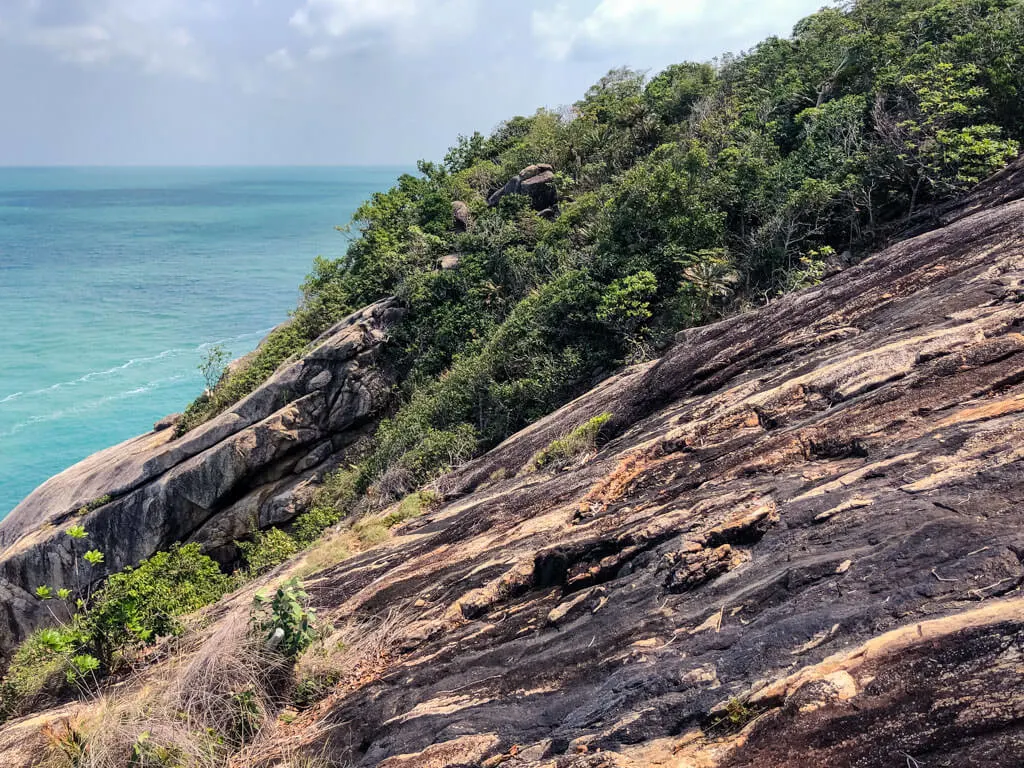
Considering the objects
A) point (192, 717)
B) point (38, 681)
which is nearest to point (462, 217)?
point (38, 681)

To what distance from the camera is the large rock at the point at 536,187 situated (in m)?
29.5

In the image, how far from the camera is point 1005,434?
5.53 meters

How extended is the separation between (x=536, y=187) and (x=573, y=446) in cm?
2123

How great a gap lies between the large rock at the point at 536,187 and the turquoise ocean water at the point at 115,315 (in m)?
32.0

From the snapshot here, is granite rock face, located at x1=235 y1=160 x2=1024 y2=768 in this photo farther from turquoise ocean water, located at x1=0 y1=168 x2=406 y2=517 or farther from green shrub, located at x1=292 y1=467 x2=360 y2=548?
turquoise ocean water, located at x1=0 y1=168 x2=406 y2=517

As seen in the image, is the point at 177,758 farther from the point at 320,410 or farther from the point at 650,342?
the point at 320,410

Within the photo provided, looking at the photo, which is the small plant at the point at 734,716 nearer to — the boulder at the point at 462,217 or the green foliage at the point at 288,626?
the green foliage at the point at 288,626

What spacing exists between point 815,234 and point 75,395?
53032mm

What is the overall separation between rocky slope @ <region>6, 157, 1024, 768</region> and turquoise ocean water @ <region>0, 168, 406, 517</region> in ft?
129

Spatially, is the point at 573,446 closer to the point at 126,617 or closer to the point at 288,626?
the point at 288,626

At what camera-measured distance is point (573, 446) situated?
1098cm

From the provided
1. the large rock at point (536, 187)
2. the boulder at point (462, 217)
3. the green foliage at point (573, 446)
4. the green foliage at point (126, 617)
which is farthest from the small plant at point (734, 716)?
the boulder at point (462, 217)

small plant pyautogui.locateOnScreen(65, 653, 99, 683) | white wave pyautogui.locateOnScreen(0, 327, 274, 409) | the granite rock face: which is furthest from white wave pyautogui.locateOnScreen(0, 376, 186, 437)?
the granite rock face

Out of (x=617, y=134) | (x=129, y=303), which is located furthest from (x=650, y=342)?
(x=129, y=303)
